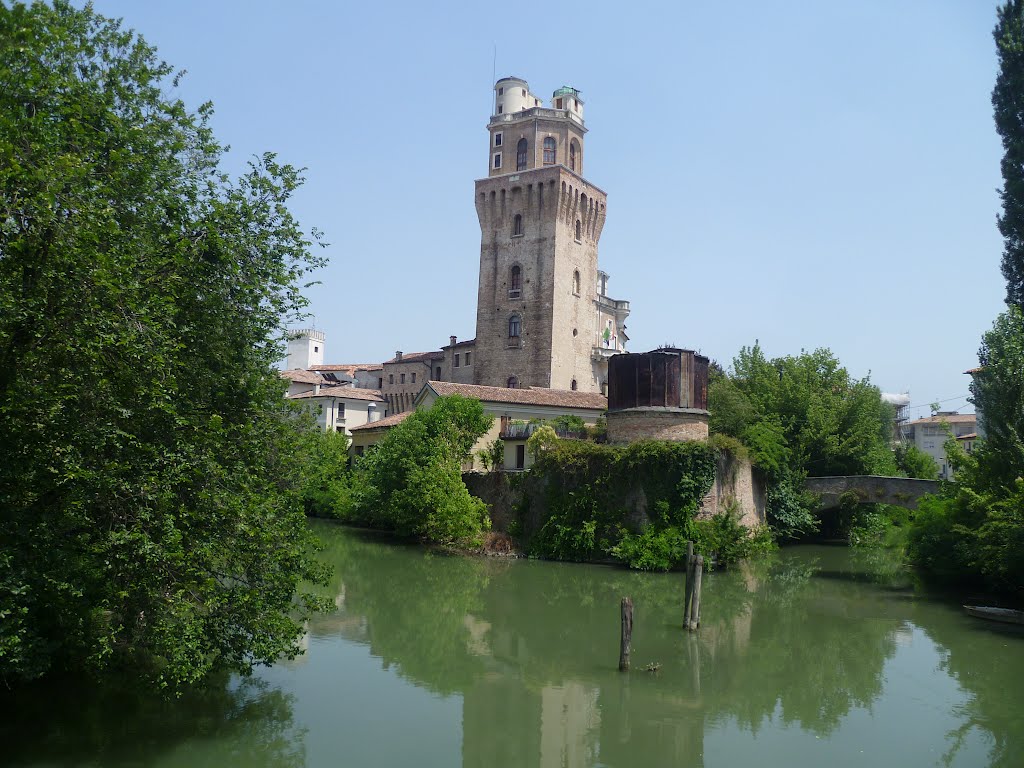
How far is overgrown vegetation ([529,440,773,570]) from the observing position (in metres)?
29.0

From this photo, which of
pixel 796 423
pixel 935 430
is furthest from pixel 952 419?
pixel 796 423

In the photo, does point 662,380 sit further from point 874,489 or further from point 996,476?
point 996,476

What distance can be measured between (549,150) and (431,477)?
2863 centimetres

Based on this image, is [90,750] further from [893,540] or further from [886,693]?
[893,540]

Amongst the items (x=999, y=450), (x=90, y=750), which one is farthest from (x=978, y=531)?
(x=90, y=750)

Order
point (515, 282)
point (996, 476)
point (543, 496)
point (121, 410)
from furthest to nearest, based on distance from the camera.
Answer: point (515, 282) → point (543, 496) → point (996, 476) → point (121, 410)

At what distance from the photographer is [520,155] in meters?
54.9

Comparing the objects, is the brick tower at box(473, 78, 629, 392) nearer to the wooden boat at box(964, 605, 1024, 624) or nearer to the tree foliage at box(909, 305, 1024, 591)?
the tree foliage at box(909, 305, 1024, 591)

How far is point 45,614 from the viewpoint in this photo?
421 inches

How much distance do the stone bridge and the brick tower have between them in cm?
1851

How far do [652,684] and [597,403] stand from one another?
96.1ft

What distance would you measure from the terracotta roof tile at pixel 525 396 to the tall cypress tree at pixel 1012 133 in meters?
18.6

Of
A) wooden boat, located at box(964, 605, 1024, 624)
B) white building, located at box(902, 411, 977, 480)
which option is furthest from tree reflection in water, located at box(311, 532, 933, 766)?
white building, located at box(902, 411, 977, 480)

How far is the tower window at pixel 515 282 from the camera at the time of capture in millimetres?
53312
